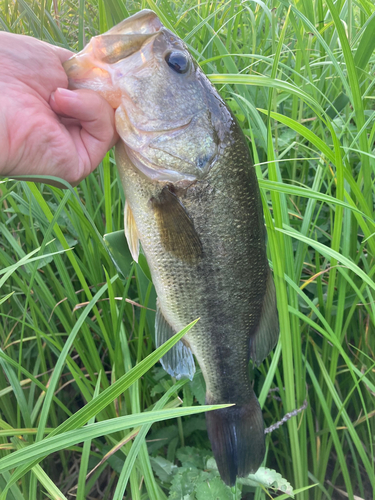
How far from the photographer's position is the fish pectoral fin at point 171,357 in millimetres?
1150

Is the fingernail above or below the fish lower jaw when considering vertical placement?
above

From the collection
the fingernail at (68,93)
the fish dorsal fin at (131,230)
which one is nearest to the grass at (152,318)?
the fish dorsal fin at (131,230)

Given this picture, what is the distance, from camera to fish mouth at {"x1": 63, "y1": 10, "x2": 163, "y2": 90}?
0.93m

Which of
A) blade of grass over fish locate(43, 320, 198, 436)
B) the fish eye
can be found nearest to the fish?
the fish eye

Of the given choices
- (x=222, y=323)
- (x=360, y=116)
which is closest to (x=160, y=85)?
(x=360, y=116)

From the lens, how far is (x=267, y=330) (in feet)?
3.91

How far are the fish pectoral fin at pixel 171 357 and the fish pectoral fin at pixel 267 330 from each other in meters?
0.22

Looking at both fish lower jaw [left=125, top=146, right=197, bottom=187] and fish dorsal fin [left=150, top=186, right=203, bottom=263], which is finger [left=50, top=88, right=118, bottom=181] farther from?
fish dorsal fin [left=150, top=186, right=203, bottom=263]

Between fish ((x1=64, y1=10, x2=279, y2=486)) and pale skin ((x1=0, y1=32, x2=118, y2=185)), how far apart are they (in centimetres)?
5

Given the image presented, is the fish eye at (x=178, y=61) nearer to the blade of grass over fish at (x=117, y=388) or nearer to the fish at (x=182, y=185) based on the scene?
the fish at (x=182, y=185)

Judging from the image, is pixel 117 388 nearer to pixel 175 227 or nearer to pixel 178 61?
pixel 175 227

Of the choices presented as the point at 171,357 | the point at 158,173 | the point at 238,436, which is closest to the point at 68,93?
the point at 158,173

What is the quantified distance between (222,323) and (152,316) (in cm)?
28

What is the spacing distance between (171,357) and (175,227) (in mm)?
444
